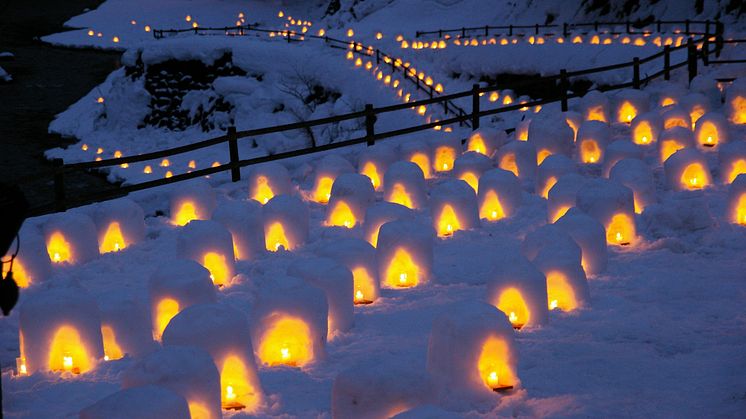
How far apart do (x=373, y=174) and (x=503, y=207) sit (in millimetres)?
2297

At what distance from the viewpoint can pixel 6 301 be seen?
13.6ft

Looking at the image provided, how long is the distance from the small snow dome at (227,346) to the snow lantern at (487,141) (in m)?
8.52

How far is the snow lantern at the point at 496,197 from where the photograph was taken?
11.4m

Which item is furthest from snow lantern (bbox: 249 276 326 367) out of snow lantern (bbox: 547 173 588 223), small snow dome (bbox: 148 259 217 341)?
snow lantern (bbox: 547 173 588 223)

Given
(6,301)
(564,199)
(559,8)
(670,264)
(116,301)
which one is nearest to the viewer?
(6,301)

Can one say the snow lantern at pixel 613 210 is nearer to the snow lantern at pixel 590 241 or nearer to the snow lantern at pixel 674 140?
the snow lantern at pixel 590 241

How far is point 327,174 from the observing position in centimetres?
1259

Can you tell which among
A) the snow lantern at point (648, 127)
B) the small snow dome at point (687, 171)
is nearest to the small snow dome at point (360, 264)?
the small snow dome at point (687, 171)

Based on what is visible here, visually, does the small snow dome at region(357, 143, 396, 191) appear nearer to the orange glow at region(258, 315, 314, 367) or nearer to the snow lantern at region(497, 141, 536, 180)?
the snow lantern at region(497, 141, 536, 180)

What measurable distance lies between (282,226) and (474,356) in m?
4.61

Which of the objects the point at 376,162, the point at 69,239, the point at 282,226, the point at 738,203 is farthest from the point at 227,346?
the point at 376,162

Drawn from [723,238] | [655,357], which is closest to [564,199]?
[723,238]

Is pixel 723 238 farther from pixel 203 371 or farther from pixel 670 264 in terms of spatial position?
pixel 203 371

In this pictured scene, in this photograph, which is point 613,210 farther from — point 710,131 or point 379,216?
point 710,131
